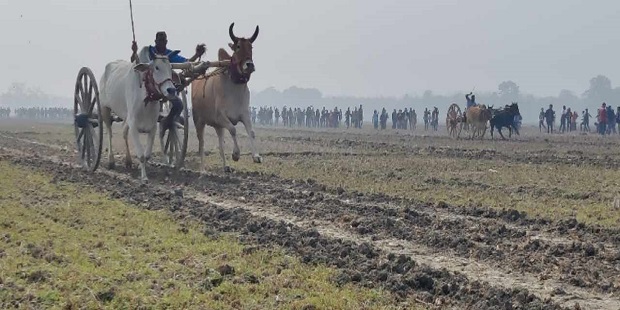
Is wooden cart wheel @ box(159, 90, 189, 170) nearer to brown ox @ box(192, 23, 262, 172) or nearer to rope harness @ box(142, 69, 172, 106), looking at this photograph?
brown ox @ box(192, 23, 262, 172)

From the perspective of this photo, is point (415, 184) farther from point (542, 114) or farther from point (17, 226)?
point (542, 114)

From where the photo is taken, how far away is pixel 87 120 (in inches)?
599

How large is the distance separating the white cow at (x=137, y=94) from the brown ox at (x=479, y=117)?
2167cm

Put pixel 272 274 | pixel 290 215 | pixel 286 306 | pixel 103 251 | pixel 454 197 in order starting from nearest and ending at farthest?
pixel 286 306
pixel 272 274
pixel 103 251
pixel 290 215
pixel 454 197

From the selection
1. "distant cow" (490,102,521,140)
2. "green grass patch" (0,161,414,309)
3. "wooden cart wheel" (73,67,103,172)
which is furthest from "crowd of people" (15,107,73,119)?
→ "green grass patch" (0,161,414,309)

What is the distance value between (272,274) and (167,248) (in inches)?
58.7

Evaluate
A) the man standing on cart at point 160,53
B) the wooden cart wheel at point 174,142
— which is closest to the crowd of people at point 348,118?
the wooden cart wheel at point 174,142

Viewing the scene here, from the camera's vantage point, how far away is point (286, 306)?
228 inches

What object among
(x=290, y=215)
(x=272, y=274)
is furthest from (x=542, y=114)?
(x=272, y=274)

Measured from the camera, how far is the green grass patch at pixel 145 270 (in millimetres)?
5945

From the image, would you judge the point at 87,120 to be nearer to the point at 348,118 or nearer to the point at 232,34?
the point at 232,34

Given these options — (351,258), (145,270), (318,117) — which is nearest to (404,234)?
(351,258)

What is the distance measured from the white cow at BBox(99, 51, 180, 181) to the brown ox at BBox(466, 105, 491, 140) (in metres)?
21.7

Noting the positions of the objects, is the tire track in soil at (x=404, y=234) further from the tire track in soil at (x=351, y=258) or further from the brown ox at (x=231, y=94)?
the brown ox at (x=231, y=94)
